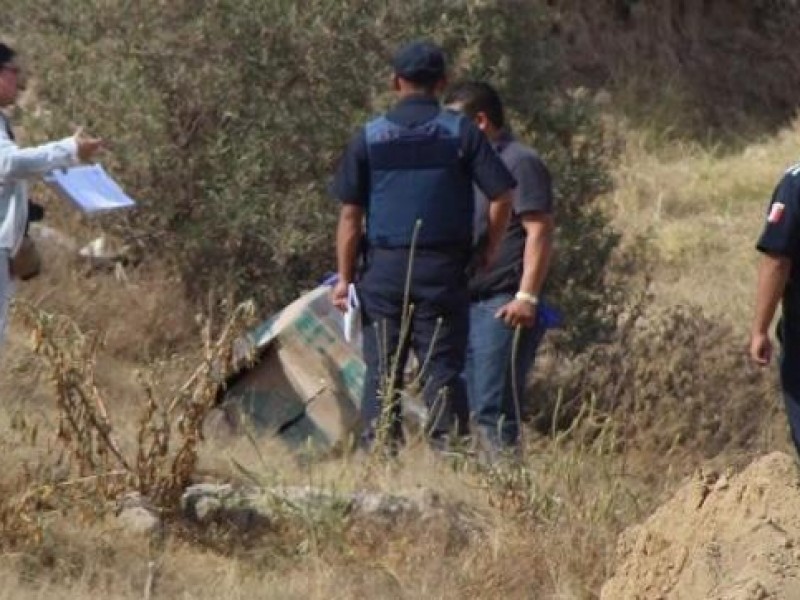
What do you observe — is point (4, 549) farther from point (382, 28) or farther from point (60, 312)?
point (382, 28)

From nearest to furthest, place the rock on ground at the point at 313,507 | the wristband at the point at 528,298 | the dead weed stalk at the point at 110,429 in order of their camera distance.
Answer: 1. the dead weed stalk at the point at 110,429
2. the rock on ground at the point at 313,507
3. the wristband at the point at 528,298

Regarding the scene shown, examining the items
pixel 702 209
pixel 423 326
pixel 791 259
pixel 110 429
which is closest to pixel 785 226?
pixel 791 259

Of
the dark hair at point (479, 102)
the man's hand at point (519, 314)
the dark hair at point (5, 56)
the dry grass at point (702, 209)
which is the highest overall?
the dark hair at point (5, 56)

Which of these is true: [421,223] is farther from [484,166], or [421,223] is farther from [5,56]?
[5,56]

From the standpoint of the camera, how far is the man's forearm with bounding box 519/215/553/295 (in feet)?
24.3

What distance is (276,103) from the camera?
30.7 ft

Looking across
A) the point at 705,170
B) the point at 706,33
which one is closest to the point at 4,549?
the point at 705,170

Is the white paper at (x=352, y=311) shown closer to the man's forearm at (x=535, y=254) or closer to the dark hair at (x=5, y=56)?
the man's forearm at (x=535, y=254)

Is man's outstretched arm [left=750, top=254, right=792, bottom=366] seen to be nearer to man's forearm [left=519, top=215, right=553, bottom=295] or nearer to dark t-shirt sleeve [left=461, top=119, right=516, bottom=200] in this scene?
dark t-shirt sleeve [left=461, top=119, right=516, bottom=200]

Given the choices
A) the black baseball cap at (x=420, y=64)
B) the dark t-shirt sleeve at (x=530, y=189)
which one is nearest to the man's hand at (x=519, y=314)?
the dark t-shirt sleeve at (x=530, y=189)

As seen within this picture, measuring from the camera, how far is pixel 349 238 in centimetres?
728

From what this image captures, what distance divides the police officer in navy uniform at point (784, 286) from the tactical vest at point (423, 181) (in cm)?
120

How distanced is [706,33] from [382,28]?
37.9ft

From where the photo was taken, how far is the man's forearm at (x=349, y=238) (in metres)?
7.27
